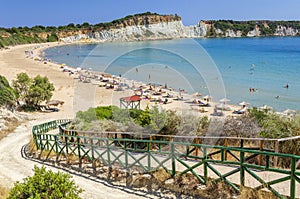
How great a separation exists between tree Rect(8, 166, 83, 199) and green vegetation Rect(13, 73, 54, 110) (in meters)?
18.2

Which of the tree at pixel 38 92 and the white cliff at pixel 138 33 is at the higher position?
the white cliff at pixel 138 33

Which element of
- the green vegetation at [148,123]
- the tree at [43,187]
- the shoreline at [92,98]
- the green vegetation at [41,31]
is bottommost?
the shoreline at [92,98]

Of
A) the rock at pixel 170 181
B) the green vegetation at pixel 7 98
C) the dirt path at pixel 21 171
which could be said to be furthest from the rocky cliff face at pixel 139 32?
the rock at pixel 170 181

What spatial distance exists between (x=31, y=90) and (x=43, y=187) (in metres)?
18.4

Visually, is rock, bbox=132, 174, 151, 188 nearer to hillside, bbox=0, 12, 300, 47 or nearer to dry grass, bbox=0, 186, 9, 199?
dry grass, bbox=0, 186, 9, 199

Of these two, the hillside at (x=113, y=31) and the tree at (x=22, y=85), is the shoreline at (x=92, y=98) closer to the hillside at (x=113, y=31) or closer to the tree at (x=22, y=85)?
the tree at (x=22, y=85)

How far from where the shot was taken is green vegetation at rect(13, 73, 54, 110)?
2314 cm

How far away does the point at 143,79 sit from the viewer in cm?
4712

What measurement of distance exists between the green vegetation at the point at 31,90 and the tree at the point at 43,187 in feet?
59.8

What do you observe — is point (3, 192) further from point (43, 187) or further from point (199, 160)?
point (199, 160)

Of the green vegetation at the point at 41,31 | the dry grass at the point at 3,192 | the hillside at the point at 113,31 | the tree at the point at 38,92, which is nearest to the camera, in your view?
the dry grass at the point at 3,192

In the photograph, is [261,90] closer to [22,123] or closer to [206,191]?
[22,123]

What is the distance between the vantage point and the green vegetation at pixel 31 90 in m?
23.1

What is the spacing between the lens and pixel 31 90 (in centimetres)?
2288
